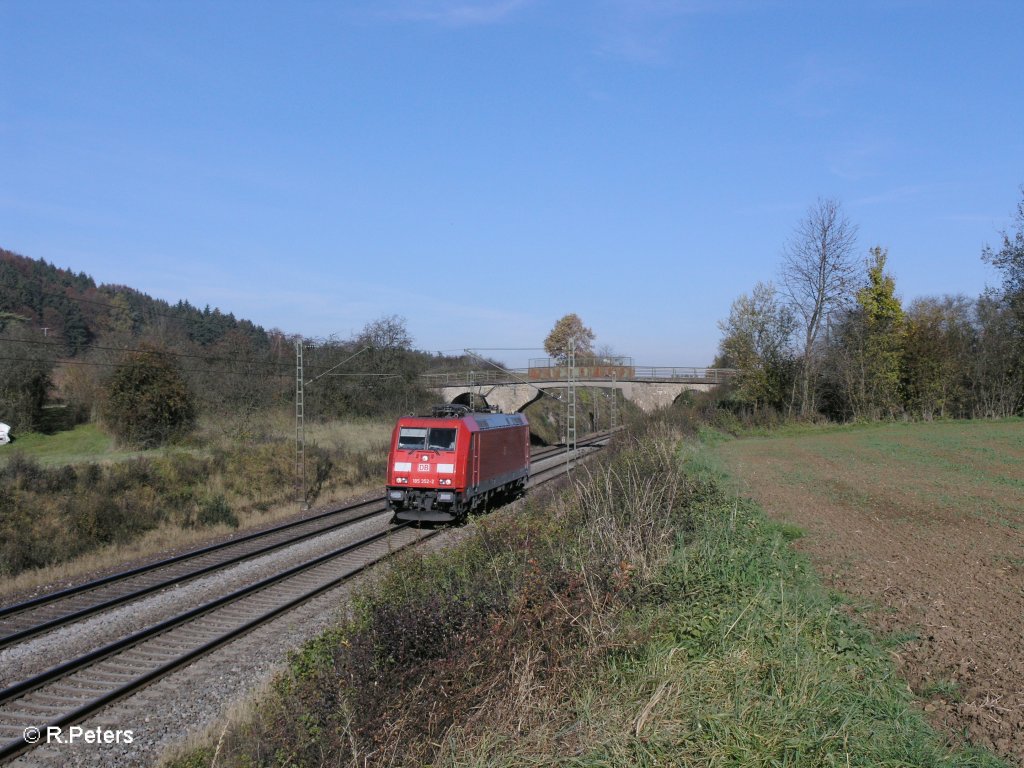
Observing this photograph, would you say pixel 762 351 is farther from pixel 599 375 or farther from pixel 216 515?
pixel 216 515

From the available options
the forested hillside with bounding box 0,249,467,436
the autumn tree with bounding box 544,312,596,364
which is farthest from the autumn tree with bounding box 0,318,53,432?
the autumn tree with bounding box 544,312,596,364

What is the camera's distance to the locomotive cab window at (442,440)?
18.2 m

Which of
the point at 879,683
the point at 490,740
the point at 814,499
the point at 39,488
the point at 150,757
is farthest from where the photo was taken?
the point at 39,488

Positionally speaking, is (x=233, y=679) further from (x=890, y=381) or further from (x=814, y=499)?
(x=890, y=381)

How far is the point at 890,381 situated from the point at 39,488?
131ft

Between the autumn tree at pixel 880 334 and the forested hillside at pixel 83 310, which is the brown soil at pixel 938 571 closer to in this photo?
the autumn tree at pixel 880 334

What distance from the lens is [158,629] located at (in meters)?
10.2

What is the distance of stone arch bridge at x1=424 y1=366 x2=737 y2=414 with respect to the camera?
46375 millimetres

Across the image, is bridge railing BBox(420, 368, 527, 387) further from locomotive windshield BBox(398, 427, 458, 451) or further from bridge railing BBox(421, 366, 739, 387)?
locomotive windshield BBox(398, 427, 458, 451)

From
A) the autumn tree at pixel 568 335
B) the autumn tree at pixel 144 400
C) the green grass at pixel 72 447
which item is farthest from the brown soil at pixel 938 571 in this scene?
the autumn tree at pixel 568 335

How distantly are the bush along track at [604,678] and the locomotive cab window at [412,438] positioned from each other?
10013 millimetres

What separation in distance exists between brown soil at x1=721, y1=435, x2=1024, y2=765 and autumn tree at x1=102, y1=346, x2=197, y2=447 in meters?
24.2

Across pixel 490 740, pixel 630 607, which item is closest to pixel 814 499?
pixel 630 607

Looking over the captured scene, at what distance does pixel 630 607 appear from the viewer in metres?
6.83
